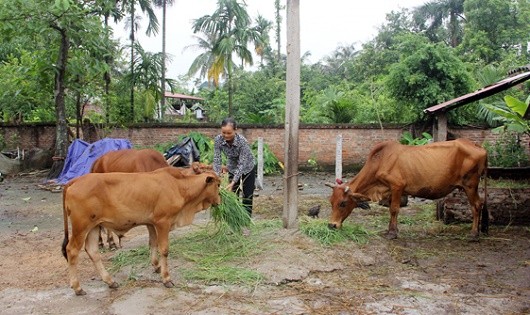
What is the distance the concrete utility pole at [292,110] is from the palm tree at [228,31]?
15.3 metres

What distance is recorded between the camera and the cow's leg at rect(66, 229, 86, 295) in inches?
191

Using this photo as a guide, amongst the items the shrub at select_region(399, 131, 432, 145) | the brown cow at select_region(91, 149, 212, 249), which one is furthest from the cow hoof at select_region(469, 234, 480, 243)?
the shrub at select_region(399, 131, 432, 145)

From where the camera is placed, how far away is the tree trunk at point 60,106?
13703 millimetres

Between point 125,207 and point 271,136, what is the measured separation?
475 inches

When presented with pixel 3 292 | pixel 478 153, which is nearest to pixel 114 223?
pixel 3 292

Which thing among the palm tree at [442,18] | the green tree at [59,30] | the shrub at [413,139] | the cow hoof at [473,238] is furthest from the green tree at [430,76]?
the palm tree at [442,18]

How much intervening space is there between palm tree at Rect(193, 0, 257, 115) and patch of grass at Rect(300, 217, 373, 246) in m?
15.5

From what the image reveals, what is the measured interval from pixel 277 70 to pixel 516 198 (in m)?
25.0

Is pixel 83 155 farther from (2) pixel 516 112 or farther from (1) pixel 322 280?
(2) pixel 516 112

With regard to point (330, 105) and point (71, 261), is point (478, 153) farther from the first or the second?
point (330, 105)

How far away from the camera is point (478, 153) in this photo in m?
7.38

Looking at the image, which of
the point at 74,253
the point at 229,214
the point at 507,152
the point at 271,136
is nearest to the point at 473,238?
the point at 229,214

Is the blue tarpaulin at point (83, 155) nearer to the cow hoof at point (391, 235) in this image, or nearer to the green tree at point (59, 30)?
the green tree at point (59, 30)

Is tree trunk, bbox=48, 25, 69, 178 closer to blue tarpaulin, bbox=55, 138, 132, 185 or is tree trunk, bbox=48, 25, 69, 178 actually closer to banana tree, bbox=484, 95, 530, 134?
blue tarpaulin, bbox=55, 138, 132, 185
